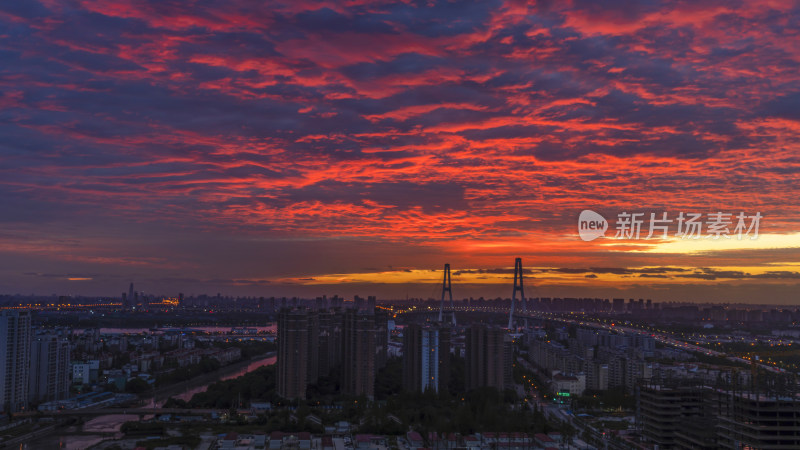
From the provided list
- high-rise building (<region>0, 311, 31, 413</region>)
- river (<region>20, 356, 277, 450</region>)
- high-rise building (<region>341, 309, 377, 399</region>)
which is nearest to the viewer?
river (<region>20, 356, 277, 450</region>)

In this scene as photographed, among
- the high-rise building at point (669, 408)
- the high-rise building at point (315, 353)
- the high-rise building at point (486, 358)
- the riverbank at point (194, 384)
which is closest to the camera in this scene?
the high-rise building at point (669, 408)

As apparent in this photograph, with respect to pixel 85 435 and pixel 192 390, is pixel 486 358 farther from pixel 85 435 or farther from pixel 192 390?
pixel 85 435

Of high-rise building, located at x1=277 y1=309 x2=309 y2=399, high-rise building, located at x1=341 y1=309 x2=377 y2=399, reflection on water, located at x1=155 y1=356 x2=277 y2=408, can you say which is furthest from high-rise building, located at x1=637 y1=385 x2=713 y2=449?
reflection on water, located at x1=155 y1=356 x2=277 y2=408

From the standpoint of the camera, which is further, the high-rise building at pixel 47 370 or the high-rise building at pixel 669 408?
the high-rise building at pixel 47 370

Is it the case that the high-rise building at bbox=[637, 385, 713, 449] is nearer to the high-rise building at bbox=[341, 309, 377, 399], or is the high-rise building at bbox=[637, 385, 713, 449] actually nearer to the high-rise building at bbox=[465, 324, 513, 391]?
the high-rise building at bbox=[465, 324, 513, 391]

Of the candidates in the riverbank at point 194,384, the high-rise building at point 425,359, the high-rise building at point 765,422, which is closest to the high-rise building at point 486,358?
the high-rise building at point 425,359

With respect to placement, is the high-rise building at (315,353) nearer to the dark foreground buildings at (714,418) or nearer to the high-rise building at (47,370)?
the high-rise building at (47,370)

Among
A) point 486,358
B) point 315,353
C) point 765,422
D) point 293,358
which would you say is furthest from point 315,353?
point 765,422
